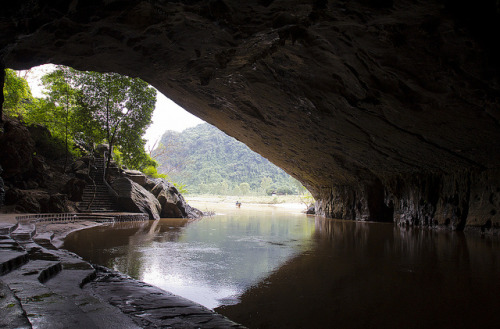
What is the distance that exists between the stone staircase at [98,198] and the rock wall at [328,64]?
24.9 feet

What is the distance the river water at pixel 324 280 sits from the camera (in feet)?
9.77

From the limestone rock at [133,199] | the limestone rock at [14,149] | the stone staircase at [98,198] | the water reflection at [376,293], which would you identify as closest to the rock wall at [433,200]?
the water reflection at [376,293]

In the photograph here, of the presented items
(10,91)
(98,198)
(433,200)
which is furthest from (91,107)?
(433,200)

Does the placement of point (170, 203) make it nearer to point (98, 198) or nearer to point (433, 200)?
point (98, 198)

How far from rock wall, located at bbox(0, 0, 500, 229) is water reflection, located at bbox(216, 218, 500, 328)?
11.2ft

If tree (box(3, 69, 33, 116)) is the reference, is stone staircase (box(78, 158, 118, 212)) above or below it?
below

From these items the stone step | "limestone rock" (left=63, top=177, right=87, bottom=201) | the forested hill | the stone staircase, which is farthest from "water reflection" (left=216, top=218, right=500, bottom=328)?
the forested hill

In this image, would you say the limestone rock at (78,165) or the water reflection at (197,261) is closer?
the water reflection at (197,261)

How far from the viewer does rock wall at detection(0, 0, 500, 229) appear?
14.3 ft

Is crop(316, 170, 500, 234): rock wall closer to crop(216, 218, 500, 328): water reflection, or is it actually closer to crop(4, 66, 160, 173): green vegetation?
crop(216, 218, 500, 328): water reflection

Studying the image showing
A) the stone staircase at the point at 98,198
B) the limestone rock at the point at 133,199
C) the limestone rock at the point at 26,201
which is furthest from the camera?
the limestone rock at the point at 133,199

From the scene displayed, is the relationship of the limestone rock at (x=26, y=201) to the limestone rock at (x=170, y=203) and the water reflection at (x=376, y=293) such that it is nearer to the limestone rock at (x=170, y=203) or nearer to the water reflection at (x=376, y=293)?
the limestone rock at (x=170, y=203)

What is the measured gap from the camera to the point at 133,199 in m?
16.5

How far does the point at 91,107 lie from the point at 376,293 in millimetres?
16515
